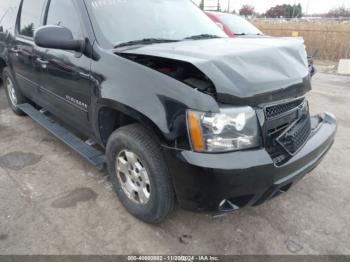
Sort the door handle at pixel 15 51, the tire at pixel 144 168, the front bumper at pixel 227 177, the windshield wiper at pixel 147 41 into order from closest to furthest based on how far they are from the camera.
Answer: the front bumper at pixel 227 177
the tire at pixel 144 168
the windshield wiper at pixel 147 41
the door handle at pixel 15 51

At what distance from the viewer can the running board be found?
9.77ft

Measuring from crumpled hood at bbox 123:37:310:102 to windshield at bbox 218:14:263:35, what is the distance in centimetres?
539

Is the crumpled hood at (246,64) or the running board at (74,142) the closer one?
the crumpled hood at (246,64)

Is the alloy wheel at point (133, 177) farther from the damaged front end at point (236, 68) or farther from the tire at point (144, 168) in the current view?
the damaged front end at point (236, 68)

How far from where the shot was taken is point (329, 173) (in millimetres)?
3490

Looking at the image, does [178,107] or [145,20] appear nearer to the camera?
[178,107]

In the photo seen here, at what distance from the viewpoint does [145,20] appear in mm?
2977

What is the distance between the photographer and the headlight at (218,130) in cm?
192

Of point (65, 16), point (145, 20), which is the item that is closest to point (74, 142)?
point (65, 16)

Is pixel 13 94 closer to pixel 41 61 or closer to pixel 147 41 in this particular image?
pixel 41 61

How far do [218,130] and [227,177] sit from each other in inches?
11.8

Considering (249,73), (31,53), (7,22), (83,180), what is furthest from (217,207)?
(7,22)

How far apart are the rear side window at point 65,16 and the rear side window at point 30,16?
37 centimetres

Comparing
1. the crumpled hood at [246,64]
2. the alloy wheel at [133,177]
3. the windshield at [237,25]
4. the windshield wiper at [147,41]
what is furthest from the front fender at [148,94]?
the windshield at [237,25]
